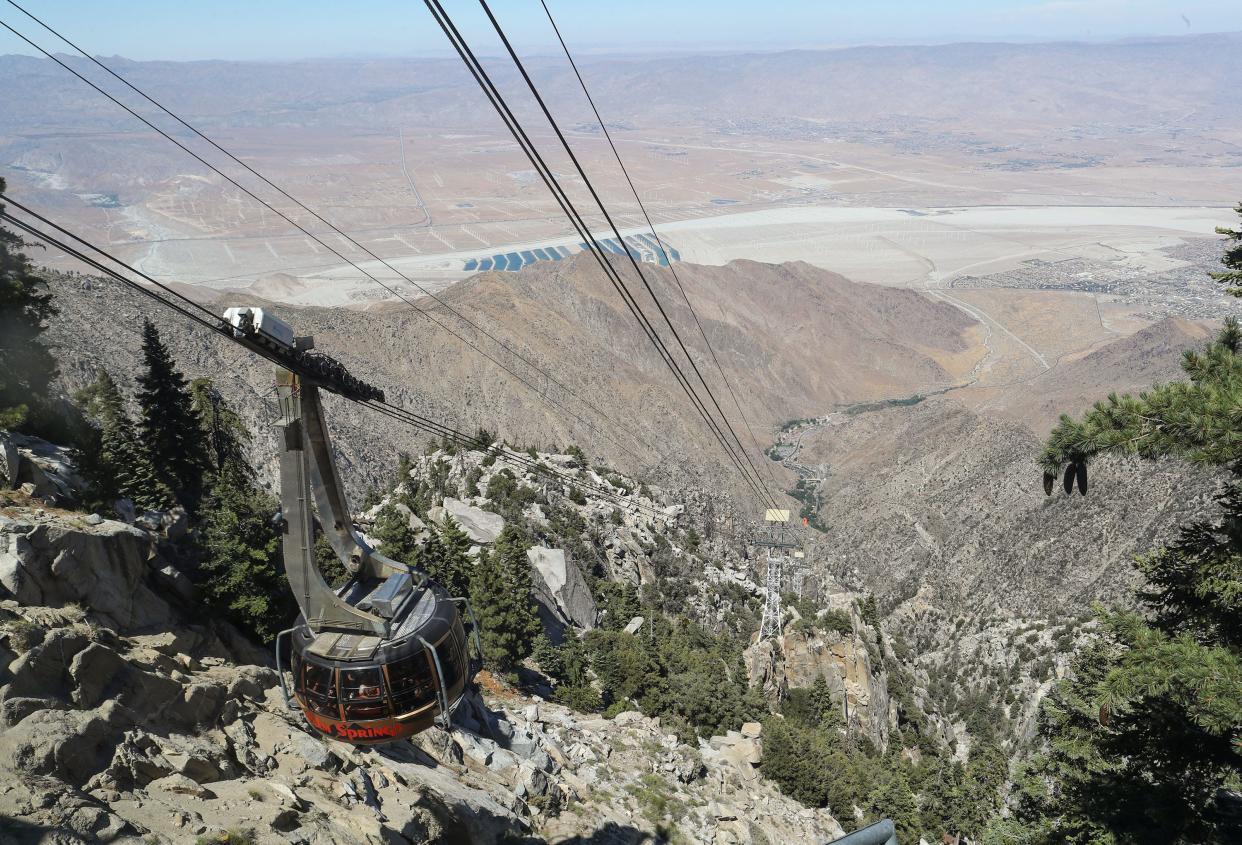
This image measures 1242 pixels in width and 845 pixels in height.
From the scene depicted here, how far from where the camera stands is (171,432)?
2183cm

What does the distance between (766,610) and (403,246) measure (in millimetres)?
128752

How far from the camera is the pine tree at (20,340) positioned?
1970cm

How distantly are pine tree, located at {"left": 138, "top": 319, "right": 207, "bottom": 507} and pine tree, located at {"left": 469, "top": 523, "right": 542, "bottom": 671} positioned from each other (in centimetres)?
894

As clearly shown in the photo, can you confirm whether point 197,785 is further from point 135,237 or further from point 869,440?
point 135,237

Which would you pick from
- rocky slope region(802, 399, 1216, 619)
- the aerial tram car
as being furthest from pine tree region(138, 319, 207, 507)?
rocky slope region(802, 399, 1216, 619)

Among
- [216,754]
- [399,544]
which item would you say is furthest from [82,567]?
[399,544]

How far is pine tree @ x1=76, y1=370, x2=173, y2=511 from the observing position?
17.4 meters

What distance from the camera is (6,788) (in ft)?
28.9

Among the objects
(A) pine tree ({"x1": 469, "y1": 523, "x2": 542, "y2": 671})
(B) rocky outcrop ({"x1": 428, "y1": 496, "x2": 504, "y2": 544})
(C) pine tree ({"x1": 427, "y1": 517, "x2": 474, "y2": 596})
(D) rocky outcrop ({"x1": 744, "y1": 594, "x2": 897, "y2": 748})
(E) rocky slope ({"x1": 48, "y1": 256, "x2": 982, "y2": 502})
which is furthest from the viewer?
(E) rocky slope ({"x1": 48, "y1": 256, "x2": 982, "y2": 502})

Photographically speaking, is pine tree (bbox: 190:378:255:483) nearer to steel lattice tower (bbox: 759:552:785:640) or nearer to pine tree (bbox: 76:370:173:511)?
pine tree (bbox: 76:370:173:511)

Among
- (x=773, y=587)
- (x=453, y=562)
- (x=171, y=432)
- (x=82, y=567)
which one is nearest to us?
(x=82, y=567)

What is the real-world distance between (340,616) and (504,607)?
1556 cm

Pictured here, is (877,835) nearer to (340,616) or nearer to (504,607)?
(340,616)

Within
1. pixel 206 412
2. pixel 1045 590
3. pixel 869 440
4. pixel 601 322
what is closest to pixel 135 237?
pixel 601 322
